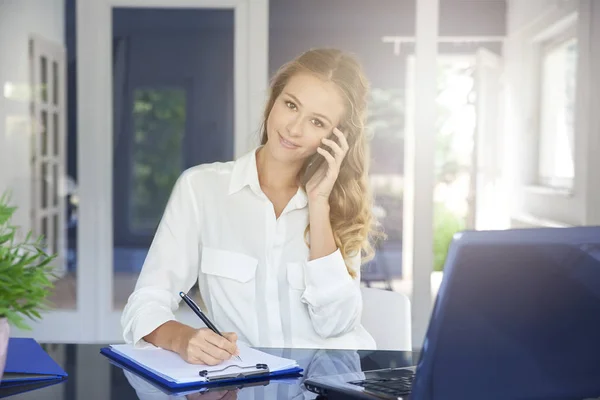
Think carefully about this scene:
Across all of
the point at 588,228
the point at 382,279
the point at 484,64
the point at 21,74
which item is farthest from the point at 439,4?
the point at 588,228

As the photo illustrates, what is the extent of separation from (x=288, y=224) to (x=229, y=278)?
0.21m

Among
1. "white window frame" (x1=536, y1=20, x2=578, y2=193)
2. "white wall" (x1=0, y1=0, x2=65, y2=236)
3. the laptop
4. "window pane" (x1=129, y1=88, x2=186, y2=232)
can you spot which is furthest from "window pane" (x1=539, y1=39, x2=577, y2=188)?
the laptop

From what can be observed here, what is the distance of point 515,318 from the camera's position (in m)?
0.82

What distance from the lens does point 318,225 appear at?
1943 millimetres

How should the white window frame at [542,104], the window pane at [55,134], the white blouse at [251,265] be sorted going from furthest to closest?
the window pane at [55,134], the white window frame at [542,104], the white blouse at [251,265]

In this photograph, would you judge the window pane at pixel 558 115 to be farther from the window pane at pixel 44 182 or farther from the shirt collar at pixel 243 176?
the window pane at pixel 44 182

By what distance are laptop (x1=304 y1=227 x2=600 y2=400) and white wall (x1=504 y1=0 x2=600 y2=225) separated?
3.46 metres

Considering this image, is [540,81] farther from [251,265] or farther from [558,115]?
[251,265]

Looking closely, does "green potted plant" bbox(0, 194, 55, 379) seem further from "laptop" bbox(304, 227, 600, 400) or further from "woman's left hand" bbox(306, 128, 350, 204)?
"woman's left hand" bbox(306, 128, 350, 204)

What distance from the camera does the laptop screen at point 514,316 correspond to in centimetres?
79

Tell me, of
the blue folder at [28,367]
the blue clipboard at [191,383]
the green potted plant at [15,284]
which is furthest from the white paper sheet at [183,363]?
the green potted plant at [15,284]

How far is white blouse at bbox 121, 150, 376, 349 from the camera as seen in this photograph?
6.11ft

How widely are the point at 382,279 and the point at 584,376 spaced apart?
3913 mm

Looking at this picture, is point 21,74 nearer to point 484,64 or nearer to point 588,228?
point 484,64
